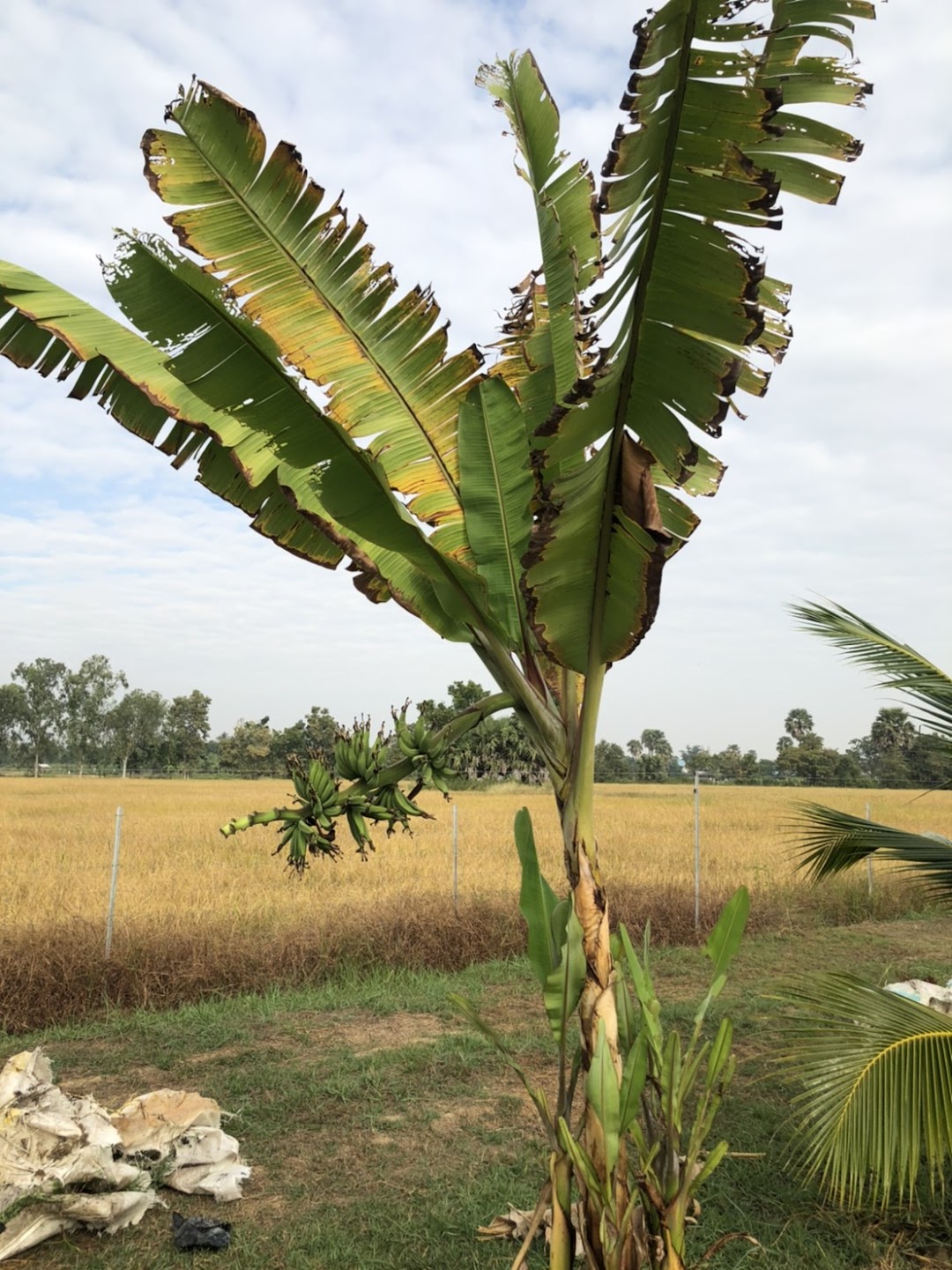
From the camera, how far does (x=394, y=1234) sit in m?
3.20

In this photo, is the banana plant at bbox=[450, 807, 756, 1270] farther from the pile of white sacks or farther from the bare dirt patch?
the bare dirt patch

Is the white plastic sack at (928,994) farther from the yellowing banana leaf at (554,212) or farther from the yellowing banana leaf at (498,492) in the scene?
the yellowing banana leaf at (554,212)

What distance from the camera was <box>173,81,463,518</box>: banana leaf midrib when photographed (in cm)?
210

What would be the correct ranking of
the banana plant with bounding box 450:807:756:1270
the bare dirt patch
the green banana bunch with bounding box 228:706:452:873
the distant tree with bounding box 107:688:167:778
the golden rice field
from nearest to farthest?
1. the banana plant with bounding box 450:807:756:1270
2. the green banana bunch with bounding box 228:706:452:873
3. the bare dirt patch
4. the golden rice field
5. the distant tree with bounding box 107:688:167:778

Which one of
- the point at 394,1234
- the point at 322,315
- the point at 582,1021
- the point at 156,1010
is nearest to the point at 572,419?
the point at 322,315

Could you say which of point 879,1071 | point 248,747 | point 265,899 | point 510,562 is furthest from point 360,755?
point 248,747

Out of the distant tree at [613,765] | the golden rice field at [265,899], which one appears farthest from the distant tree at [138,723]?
the golden rice field at [265,899]

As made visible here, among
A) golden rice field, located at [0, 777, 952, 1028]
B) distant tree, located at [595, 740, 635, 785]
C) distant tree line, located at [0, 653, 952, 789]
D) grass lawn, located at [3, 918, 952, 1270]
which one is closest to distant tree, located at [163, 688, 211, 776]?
distant tree line, located at [0, 653, 952, 789]

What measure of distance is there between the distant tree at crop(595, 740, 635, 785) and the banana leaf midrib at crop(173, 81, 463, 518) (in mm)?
46043

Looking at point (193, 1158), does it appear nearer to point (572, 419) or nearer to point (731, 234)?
point (572, 419)

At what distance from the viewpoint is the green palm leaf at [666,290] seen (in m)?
1.45

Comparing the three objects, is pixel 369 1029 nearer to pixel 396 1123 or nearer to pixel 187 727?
pixel 396 1123

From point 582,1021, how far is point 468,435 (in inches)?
56.8

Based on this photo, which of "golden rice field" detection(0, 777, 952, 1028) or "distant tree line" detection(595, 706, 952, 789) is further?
"distant tree line" detection(595, 706, 952, 789)
